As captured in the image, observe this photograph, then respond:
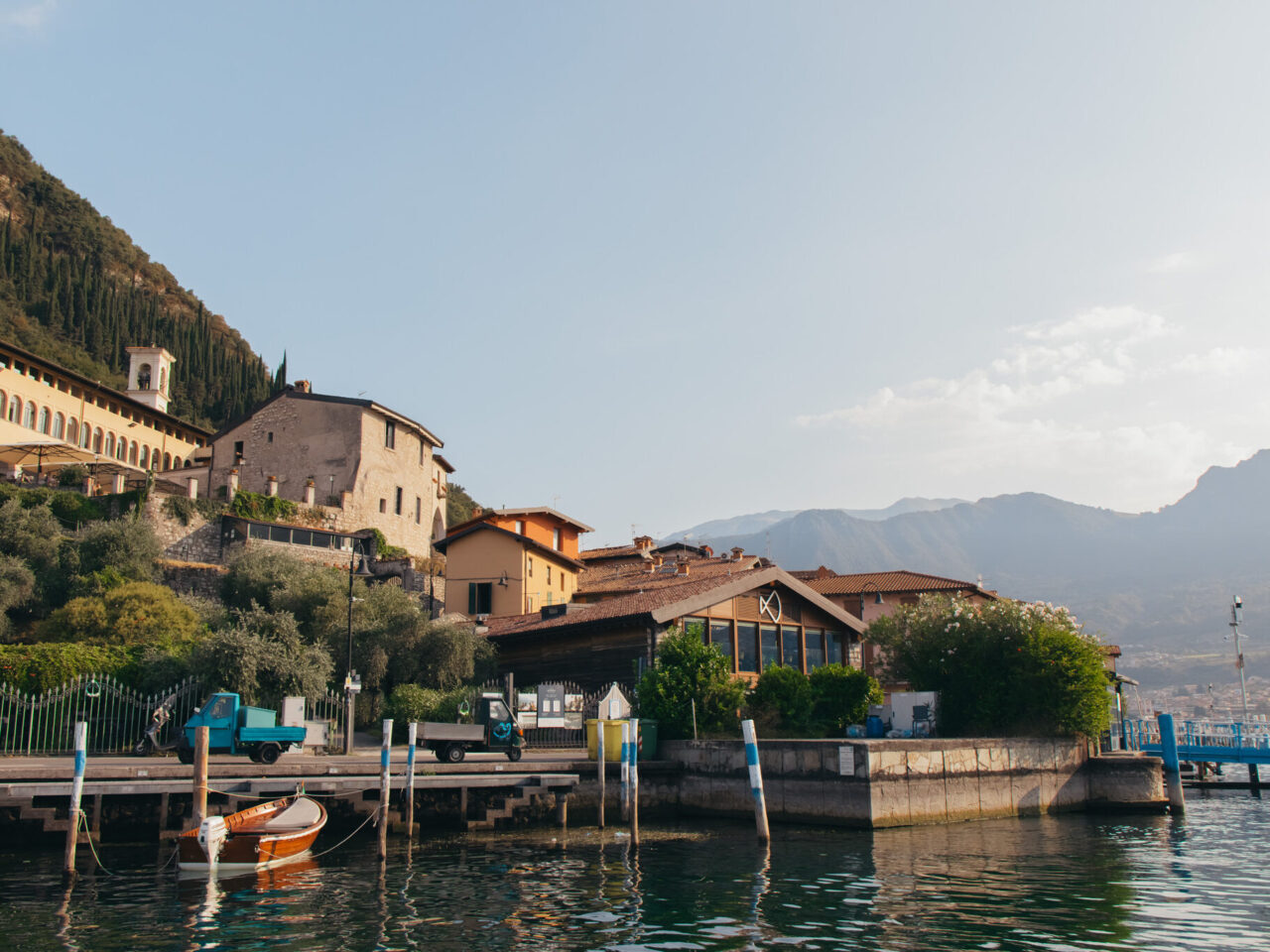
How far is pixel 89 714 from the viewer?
27922mm

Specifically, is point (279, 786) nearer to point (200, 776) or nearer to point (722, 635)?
point (200, 776)

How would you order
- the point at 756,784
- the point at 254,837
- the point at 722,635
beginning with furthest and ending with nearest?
the point at 722,635
the point at 756,784
the point at 254,837

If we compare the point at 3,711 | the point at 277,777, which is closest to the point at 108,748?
the point at 3,711

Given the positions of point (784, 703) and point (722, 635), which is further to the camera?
point (722, 635)

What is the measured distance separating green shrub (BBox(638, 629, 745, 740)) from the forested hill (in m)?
80.2

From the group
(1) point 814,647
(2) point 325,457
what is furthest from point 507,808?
(2) point 325,457

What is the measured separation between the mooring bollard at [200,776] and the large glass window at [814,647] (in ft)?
76.4

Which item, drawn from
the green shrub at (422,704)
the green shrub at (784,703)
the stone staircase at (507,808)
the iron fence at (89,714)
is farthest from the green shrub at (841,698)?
the iron fence at (89,714)

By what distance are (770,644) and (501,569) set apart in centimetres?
1823

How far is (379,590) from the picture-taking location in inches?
1618

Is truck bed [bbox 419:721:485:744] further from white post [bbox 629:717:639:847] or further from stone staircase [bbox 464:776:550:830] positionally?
white post [bbox 629:717:639:847]

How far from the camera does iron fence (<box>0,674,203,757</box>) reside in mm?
26531

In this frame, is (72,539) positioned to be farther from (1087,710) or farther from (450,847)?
(1087,710)

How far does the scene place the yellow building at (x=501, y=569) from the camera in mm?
48625
